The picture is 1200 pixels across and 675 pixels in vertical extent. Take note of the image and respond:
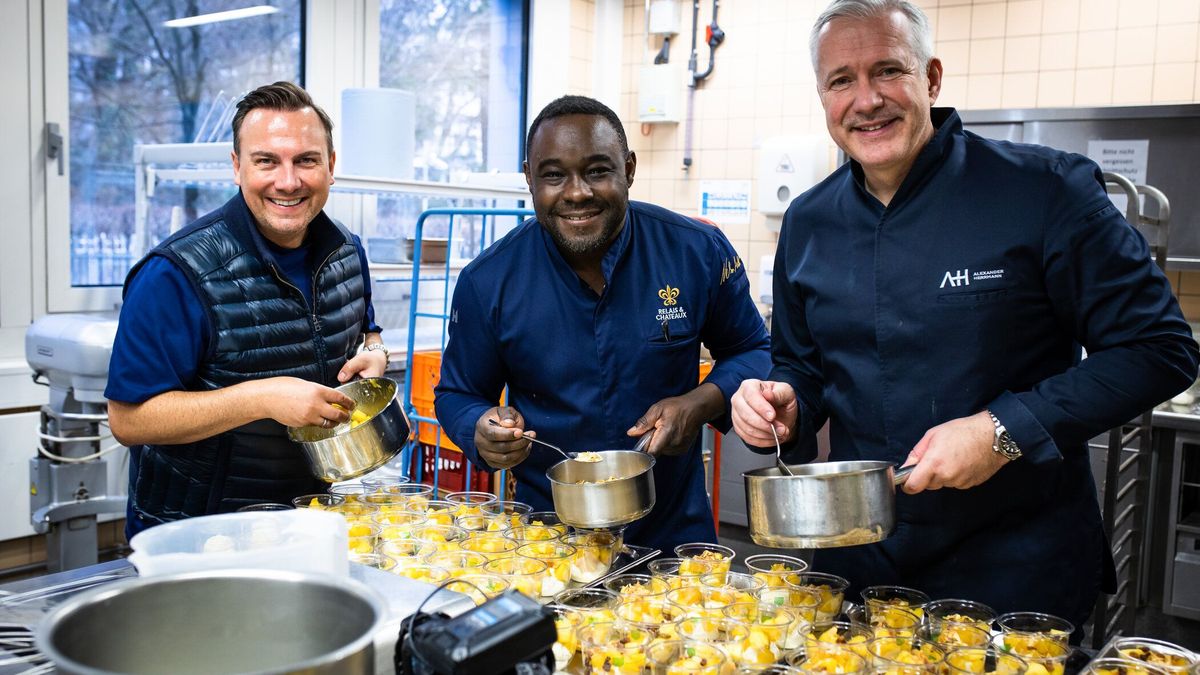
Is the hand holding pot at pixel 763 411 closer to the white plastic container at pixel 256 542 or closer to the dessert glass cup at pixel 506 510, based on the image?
the dessert glass cup at pixel 506 510

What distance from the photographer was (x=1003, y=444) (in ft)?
4.76

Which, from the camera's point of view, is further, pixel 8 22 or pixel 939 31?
pixel 939 31

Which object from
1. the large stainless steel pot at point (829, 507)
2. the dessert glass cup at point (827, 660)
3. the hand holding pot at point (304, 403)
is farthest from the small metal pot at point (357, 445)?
the dessert glass cup at point (827, 660)

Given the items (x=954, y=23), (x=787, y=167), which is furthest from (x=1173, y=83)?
(x=787, y=167)

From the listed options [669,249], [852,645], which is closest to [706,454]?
[669,249]

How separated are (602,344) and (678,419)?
0.81ft

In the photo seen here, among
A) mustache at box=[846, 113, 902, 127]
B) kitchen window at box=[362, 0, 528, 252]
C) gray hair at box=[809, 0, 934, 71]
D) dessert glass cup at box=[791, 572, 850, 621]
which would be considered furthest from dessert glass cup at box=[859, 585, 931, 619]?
kitchen window at box=[362, 0, 528, 252]

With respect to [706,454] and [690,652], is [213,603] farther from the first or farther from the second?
[706,454]

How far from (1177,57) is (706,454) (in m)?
2.61

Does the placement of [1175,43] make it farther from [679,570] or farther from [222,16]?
[222,16]

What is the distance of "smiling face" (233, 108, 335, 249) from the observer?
205 cm

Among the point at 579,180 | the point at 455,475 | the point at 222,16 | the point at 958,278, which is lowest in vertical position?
the point at 455,475

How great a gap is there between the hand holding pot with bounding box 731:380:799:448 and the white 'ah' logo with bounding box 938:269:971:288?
0.32 m

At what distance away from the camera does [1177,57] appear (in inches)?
163
